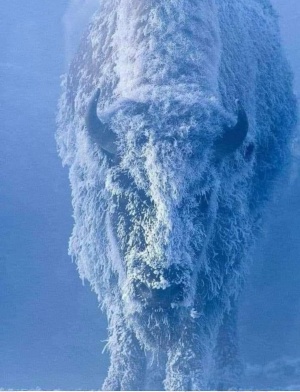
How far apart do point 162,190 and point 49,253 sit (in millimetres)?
2826

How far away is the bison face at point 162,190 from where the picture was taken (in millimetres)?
1945

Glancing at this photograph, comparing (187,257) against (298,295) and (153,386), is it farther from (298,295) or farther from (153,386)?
(298,295)

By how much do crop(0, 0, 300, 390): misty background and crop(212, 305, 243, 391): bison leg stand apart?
1.60 feet

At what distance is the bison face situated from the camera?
6.38 feet

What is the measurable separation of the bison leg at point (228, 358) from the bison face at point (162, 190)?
0.98 meters

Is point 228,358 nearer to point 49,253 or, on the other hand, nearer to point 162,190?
point 162,190

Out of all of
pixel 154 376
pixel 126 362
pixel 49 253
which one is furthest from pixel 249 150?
pixel 49 253

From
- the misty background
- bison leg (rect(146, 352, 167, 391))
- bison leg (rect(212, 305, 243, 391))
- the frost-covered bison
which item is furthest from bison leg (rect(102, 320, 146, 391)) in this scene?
the misty background

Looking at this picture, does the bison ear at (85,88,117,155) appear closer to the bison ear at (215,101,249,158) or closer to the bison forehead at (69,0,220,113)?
the bison forehead at (69,0,220,113)

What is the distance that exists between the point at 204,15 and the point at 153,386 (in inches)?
78.1

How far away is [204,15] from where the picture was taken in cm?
248

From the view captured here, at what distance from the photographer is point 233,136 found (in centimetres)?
214

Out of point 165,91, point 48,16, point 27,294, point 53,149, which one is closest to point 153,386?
point 165,91

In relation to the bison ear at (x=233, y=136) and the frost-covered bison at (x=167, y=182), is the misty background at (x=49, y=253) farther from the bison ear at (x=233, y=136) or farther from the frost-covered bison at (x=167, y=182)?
the bison ear at (x=233, y=136)
